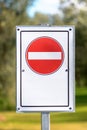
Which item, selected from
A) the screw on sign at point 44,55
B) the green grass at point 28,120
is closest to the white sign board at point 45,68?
the screw on sign at point 44,55

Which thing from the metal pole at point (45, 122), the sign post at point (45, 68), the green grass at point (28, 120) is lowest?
the green grass at point (28, 120)

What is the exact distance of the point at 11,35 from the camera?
25125 mm

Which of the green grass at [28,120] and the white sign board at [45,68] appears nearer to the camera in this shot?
the white sign board at [45,68]

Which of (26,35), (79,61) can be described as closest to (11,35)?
(79,61)

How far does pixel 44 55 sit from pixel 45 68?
0.07 m

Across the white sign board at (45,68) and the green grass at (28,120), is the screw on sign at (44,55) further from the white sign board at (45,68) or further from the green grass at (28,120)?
the green grass at (28,120)

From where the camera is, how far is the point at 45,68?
2.49m

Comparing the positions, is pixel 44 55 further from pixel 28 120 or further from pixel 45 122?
pixel 28 120

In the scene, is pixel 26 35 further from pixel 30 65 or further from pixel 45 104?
pixel 45 104

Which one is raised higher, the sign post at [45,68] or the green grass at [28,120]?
the sign post at [45,68]

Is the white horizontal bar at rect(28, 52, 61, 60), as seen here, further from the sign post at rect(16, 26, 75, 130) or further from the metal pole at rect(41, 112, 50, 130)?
the metal pole at rect(41, 112, 50, 130)

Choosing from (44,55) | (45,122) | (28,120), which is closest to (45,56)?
(44,55)

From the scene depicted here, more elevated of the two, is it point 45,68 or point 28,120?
point 45,68

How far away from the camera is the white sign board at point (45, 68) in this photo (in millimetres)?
2465
